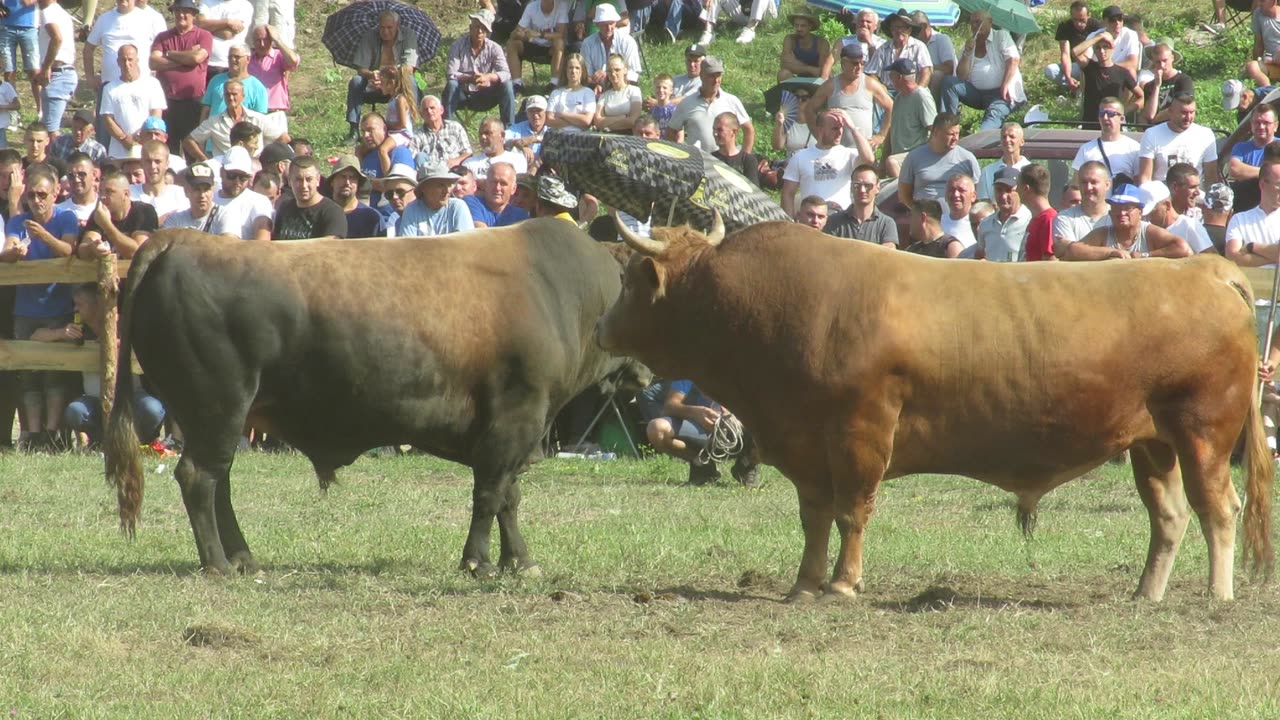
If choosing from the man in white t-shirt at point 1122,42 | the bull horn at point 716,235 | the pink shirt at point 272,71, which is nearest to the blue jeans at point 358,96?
the pink shirt at point 272,71

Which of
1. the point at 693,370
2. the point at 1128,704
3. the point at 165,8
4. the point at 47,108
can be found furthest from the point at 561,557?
the point at 165,8

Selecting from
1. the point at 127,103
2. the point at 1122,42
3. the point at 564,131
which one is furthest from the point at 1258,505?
A: the point at 127,103

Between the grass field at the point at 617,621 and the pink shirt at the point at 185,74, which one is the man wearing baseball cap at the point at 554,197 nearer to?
the grass field at the point at 617,621

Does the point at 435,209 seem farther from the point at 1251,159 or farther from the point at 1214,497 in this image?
the point at 1214,497

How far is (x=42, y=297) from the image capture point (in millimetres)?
14125

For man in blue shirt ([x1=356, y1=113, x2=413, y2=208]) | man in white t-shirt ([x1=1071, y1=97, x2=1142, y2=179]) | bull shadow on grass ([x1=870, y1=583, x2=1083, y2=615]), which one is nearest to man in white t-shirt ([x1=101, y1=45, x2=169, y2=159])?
man in blue shirt ([x1=356, y1=113, x2=413, y2=208])

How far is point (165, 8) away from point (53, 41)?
6.79 m

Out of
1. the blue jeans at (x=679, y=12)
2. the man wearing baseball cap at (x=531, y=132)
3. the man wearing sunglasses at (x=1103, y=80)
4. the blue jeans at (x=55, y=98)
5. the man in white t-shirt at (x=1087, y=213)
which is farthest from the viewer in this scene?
the blue jeans at (x=679, y=12)

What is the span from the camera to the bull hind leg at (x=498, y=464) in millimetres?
8430

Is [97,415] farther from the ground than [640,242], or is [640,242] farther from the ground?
[640,242]

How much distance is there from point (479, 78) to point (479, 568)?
12.3 m

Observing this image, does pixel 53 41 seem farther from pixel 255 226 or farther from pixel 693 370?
pixel 693 370

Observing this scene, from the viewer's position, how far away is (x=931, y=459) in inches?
301

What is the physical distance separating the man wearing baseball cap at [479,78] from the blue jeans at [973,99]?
15.8 ft
